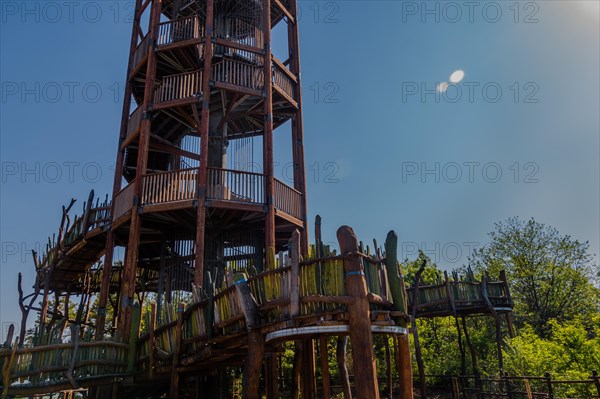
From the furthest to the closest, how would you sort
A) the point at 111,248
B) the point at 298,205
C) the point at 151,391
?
the point at 298,205, the point at 111,248, the point at 151,391

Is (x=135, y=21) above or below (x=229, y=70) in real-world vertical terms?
above

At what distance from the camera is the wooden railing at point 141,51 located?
669 inches

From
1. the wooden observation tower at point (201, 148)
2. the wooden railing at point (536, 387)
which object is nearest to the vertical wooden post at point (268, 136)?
the wooden observation tower at point (201, 148)

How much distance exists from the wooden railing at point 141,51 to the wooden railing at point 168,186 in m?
5.49

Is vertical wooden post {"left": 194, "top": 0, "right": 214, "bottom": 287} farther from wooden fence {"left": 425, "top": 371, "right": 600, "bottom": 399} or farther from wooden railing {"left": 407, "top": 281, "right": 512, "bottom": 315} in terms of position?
wooden fence {"left": 425, "top": 371, "right": 600, "bottom": 399}

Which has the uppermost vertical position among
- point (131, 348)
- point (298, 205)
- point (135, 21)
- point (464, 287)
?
point (135, 21)

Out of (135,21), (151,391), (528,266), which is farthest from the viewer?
(528,266)

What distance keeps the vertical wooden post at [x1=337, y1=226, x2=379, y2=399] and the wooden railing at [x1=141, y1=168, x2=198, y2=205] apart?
8.32m

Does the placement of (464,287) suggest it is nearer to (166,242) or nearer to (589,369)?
(589,369)

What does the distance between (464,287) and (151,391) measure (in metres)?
12.0

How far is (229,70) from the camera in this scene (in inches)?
630

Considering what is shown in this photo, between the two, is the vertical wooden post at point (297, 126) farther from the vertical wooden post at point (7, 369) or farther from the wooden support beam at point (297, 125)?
the vertical wooden post at point (7, 369)

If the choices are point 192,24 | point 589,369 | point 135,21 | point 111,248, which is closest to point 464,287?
point 589,369

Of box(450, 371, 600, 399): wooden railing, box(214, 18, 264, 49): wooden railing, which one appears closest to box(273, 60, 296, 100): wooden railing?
box(214, 18, 264, 49): wooden railing
